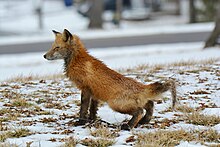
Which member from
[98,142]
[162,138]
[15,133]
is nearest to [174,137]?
[162,138]

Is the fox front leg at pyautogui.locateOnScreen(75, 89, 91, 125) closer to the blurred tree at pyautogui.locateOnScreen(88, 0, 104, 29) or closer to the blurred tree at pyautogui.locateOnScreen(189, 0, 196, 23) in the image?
the blurred tree at pyautogui.locateOnScreen(88, 0, 104, 29)

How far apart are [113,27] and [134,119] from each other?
1017 inches

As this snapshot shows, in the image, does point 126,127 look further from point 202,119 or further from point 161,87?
point 202,119

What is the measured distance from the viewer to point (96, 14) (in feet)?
95.6

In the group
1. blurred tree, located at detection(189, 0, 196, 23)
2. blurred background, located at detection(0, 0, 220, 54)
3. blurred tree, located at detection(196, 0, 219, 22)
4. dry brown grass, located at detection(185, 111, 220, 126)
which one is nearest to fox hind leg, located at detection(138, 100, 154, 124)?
dry brown grass, located at detection(185, 111, 220, 126)

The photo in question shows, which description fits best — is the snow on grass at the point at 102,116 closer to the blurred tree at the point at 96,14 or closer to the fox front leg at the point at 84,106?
the fox front leg at the point at 84,106

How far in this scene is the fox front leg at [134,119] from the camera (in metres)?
5.90

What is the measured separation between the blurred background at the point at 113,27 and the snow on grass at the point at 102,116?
17.7ft

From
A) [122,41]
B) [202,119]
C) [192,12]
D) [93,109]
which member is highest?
[93,109]

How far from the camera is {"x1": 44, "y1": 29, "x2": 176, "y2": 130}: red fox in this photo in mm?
5973

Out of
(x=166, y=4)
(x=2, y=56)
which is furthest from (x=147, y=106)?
(x=166, y=4)

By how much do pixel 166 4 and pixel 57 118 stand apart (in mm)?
34310

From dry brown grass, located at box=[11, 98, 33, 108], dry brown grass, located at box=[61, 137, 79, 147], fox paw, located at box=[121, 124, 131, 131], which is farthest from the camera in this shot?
dry brown grass, located at box=[11, 98, 33, 108]

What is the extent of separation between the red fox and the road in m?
15.5
